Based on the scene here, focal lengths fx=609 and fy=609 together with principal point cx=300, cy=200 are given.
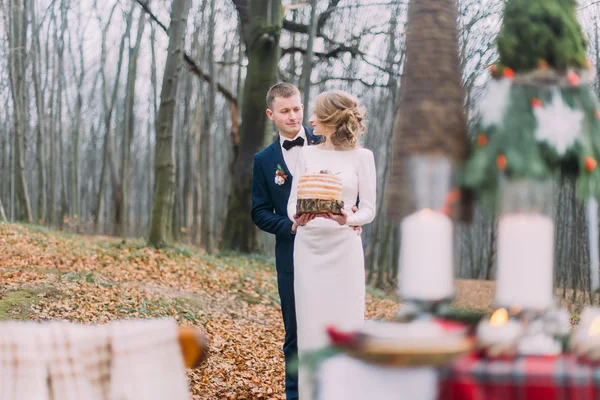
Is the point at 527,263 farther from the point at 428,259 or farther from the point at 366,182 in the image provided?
the point at 366,182

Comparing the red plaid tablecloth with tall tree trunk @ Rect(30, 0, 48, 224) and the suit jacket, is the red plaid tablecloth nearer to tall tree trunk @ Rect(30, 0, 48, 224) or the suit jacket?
the suit jacket

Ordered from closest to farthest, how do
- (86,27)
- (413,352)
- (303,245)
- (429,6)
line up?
1. (413,352)
2. (429,6)
3. (303,245)
4. (86,27)

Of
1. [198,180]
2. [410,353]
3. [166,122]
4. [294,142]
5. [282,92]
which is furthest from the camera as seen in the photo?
[198,180]

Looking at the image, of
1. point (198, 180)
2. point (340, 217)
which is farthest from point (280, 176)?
point (198, 180)

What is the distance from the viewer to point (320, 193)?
3.15 m

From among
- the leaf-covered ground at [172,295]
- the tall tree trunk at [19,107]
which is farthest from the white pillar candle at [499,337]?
the tall tree trunk at [19,107]

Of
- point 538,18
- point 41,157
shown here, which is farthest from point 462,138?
point 41,157

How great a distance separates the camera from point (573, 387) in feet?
5.82

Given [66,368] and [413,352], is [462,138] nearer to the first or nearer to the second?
[413,352]

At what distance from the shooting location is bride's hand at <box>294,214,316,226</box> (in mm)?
3262

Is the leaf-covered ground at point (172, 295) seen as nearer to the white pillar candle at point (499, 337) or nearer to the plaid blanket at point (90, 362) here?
the plaid blanket at point (90, 362)

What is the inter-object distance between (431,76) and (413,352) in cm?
97

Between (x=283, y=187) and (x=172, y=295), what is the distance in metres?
5.08

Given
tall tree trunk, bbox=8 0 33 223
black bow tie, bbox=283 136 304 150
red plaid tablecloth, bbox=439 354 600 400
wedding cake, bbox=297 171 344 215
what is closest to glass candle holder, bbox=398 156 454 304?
red plaid tablecloth, bbox=439 354 600 400
